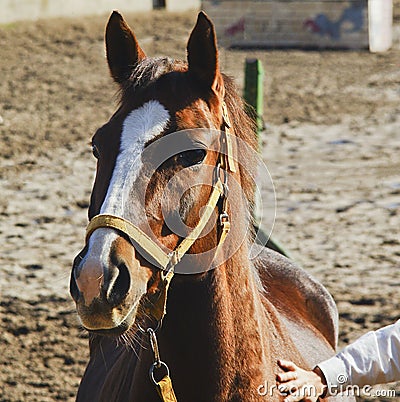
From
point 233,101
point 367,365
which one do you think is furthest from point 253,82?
point 367,365

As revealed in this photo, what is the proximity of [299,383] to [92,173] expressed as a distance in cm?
683

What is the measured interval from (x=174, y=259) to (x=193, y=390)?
46 centimetres

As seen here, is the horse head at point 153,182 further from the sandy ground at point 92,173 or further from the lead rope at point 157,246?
the sandy ground at point 92,173

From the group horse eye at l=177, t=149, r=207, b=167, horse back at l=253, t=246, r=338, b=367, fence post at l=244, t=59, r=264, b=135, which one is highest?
fence post at l=244, t=59, r=264, b=135

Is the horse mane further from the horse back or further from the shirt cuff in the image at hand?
the horse back

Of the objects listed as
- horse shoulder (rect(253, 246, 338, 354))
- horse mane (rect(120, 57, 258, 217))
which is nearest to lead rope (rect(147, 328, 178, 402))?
horse mane (rect(120, 57, 258, 217))

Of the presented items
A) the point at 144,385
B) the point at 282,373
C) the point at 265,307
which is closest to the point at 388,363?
the point at 282,373

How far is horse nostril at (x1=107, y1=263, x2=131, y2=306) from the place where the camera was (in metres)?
2.36

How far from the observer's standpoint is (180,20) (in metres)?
19.3

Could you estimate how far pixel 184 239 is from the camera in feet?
8.66

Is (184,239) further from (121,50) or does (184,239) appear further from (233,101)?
(121,50)

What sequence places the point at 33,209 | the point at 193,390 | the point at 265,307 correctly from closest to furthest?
the point at 193,390
the point at 265,307
the point at 33,209

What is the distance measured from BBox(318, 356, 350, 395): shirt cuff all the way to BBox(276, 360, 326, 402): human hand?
0.08ft

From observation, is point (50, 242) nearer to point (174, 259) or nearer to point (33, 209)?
point (33, 209)
